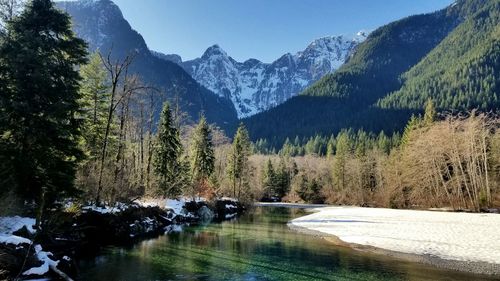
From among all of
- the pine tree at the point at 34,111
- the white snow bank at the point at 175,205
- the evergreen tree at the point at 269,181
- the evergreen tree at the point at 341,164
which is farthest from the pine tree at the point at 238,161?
the pine tree at the point at 34,111

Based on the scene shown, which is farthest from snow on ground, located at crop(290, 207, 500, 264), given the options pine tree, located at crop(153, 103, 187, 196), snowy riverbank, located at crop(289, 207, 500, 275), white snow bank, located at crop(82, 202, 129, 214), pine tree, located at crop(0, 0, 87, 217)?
pine tree, located at crop(153, 103, 187, 196)

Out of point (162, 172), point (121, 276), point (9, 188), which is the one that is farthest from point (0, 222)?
point (162, 172)

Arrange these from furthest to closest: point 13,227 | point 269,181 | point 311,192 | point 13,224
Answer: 1. point 269,181
2. point 311,192
3. point 13,224
4. point 13,227

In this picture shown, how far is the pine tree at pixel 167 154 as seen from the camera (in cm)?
4850

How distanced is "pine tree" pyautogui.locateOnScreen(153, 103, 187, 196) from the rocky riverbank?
5.86 meters

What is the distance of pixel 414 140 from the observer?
190 feet

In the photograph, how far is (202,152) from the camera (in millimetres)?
59562

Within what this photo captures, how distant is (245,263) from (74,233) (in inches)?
360

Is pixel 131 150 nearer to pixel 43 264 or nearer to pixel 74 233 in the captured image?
pixel 74 233

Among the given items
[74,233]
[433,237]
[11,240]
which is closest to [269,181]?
[433,237]

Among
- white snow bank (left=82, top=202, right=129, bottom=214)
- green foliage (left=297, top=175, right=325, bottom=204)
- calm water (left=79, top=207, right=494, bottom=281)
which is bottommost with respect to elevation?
calm water (left=79, top=207, right=494, bottom=281)

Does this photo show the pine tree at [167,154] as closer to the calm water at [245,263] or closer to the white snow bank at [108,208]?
the white snow bank at [108,208]

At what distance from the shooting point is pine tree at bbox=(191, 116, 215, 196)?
191ft

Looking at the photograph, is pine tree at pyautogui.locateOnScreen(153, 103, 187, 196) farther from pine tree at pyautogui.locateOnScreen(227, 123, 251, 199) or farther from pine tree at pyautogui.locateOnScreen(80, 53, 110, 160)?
pine tree at pyautogui.locateOnScreen(227, 123, 251, 199)
